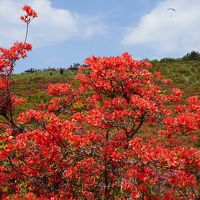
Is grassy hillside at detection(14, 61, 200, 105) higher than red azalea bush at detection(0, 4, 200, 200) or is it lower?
higher

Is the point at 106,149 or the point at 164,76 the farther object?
the point at 164,76

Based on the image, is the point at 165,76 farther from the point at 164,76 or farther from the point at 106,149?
the point at 106,149

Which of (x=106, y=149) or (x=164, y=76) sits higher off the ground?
(x=164, y=76)

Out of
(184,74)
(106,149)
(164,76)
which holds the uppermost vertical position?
(184,74)

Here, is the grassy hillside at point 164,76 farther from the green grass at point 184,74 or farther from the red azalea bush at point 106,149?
the red azalea bush at point 106,149

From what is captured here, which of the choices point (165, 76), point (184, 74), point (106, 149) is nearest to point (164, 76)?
point (165, 76)

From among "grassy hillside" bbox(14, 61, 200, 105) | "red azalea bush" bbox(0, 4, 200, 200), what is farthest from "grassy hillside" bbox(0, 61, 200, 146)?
"red azalea bush" bbox(0, 4, 200, 200)

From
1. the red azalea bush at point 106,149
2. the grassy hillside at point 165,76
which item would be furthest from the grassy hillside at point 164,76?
the red azalea bush at point 106,149

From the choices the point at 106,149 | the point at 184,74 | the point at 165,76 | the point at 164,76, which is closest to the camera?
the point at 106,149

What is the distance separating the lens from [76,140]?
25.8ft

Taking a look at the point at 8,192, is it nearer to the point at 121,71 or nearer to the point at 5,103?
the point at 5,103

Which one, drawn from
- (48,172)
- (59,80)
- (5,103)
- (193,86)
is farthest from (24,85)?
(48,172)

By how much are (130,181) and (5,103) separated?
508 cm

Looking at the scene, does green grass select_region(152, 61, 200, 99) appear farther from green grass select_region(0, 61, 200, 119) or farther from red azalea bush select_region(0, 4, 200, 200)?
red azalea bush select_region(0, 4, 200, 200)
